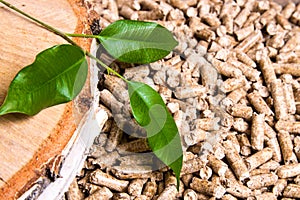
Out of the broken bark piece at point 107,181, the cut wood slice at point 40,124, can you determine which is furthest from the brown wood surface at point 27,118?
the broken bark piece at point 107,181

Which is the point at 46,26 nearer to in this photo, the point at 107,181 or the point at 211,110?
the point at 107,181

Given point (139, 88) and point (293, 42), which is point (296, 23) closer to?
point (293, 42)

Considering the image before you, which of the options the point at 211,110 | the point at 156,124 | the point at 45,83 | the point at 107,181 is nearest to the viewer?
the point at 45,83

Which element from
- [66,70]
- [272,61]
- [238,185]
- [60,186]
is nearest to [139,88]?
[66,70]

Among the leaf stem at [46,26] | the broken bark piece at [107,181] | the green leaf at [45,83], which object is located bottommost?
the broken bark piece at [107,181]

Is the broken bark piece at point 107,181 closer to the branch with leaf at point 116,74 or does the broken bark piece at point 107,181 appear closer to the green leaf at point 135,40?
the branch with leaf at point 116,74

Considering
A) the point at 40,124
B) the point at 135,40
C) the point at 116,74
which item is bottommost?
the point at 40,124

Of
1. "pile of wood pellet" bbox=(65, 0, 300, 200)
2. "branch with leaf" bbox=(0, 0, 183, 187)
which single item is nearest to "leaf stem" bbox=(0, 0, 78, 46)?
"branch with leaf" bbox=(0, 0, 183, 187)

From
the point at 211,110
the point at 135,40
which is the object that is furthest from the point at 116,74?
the point at 211,110
